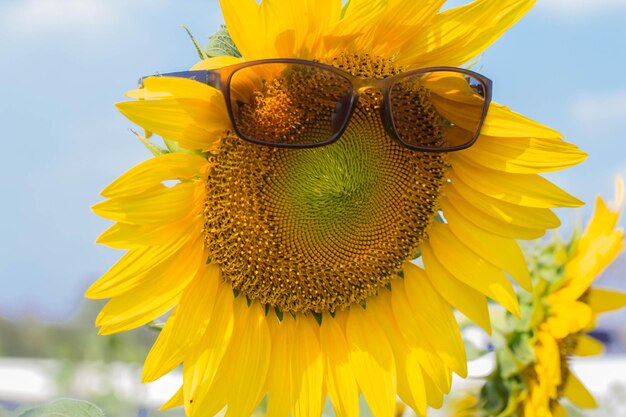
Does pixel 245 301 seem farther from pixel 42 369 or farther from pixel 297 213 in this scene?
pixel 42 369

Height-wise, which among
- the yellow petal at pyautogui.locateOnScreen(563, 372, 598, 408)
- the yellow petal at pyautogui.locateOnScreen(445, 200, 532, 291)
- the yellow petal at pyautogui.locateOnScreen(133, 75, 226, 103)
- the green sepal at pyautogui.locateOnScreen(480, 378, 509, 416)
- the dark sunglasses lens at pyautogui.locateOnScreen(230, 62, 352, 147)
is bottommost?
the yellow petal at pyautogui.locateOnScreen(563, 372, 598, 408)

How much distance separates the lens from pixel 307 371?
1.66 m

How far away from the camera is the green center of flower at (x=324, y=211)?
155cm

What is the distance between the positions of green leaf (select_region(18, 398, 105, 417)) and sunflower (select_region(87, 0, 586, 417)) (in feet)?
0.52

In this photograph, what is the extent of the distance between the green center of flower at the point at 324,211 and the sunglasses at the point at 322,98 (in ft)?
0.13

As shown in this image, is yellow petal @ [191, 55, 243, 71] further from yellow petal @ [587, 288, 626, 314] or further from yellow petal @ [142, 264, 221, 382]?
yellow petal @ [587, 288, 626, 314]

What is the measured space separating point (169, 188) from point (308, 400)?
21.4 inches

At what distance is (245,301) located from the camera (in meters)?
1.65

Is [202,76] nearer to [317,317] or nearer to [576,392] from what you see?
[317,317]

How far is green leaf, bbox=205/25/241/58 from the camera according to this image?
149 cm

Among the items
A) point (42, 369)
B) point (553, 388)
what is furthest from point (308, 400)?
point (42, 369)

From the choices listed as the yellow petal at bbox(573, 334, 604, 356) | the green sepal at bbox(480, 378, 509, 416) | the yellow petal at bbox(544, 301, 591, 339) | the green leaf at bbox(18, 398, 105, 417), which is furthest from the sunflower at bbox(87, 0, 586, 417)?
the yellow petal at bbox(573, 334, 604, 356)

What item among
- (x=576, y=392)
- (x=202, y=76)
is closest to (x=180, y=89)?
(x=202, y=76)

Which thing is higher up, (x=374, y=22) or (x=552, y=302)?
(x=374, y=22)
